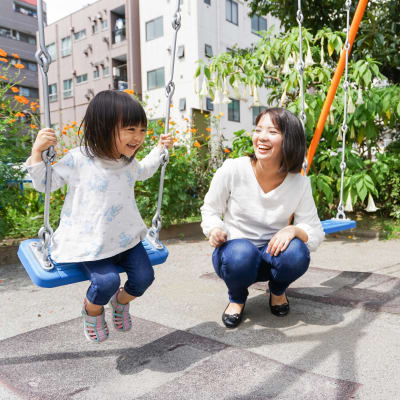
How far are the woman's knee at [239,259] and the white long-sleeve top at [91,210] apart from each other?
0.51 meters

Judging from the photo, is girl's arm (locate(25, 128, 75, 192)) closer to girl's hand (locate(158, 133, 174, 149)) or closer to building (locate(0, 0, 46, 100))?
girl's hand (locate(158, 133, 174, 149))

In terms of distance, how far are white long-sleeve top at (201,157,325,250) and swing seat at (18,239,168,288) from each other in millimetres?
382

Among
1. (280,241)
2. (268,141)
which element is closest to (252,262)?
(280,241)

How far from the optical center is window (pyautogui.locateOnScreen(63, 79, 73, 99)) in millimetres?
21609

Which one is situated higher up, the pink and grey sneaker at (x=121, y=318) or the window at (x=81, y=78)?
the window at (x=81, y=78)

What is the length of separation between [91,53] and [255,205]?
20439 millimetres

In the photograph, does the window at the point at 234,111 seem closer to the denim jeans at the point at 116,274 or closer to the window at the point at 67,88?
the window at the point at 67,88

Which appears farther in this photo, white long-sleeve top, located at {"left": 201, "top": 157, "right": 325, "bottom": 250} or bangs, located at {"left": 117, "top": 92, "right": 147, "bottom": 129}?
white long-sleeve top, located at {"left": 201, "top": 157, "right": 325, "bottom": 250}

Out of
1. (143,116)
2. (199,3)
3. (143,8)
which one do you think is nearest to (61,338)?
(143,116)

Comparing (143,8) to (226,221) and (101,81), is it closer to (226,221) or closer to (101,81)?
(101,81)

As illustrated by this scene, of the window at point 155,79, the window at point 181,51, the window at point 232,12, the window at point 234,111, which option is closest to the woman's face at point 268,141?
the window at point 181,51

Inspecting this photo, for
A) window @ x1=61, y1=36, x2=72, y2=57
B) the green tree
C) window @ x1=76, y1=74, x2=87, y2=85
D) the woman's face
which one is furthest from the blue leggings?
window @ x1=61, y1=36, x2=72, y2=57

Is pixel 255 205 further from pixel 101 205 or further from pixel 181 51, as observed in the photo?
pixel 181 51

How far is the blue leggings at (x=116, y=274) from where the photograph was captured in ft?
5.31
